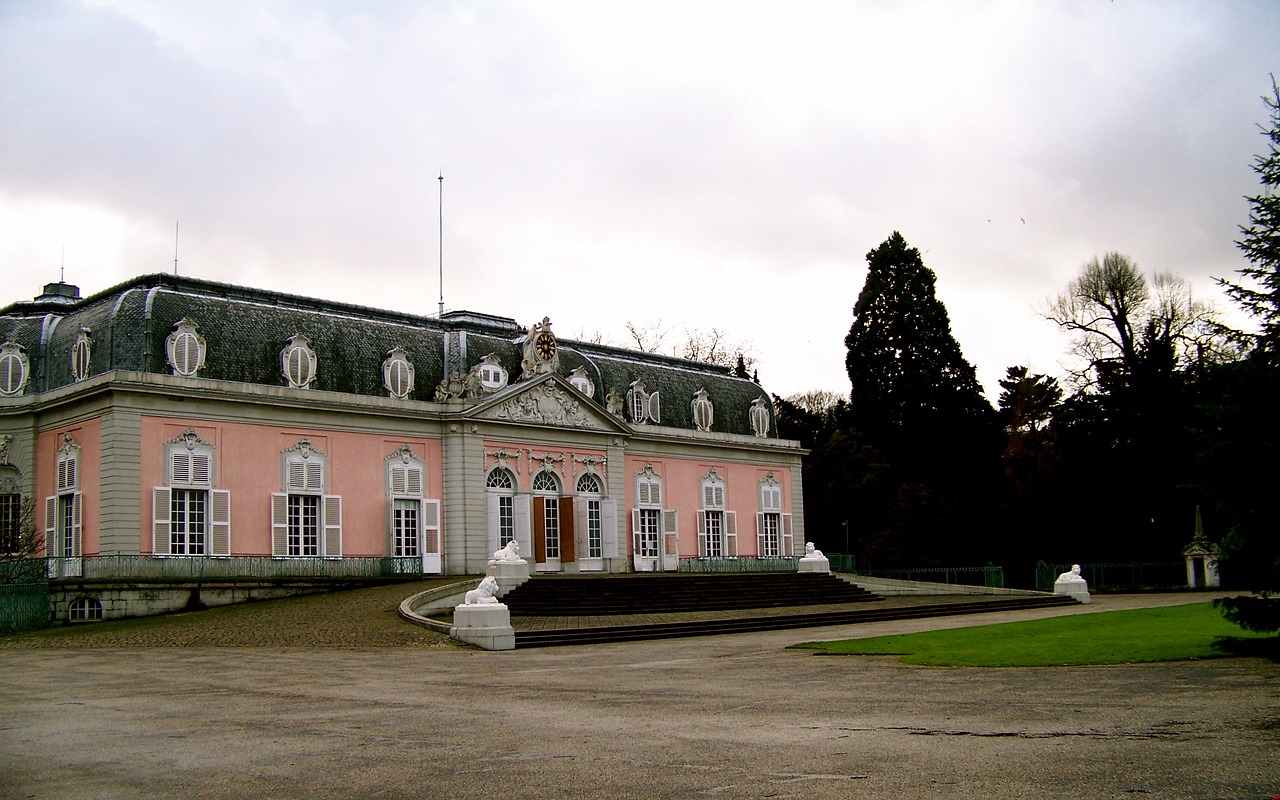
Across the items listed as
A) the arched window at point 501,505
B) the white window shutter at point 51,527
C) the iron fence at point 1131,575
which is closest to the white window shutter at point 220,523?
the white window shutter at point 51,527

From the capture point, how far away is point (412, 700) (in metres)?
14.2

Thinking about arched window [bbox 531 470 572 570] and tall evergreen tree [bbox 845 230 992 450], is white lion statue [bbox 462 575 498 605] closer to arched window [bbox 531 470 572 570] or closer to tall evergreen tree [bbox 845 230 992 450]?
arched window [bbox 531 470 572 570]

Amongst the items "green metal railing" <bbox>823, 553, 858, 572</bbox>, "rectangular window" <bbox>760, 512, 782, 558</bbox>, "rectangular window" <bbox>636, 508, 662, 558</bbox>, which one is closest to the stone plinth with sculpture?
"rectangular window" <bbox>636, 508, 662, 558</bbox>

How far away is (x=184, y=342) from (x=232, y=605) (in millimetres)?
7578

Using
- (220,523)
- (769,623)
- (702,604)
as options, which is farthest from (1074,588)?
(220,523)

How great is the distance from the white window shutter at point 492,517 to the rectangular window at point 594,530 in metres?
4.14

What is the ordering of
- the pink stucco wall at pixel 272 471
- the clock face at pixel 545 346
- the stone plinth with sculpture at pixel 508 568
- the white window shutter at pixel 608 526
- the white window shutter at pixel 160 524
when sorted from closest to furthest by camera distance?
the stone plinth with sculpture at pixel 508 568 → the white window shutter at pixel 160 524 → the pink stucco wall at pixel 272 471 → the clock face at pixel 545 346 → the white window shutter at pixel 608 526

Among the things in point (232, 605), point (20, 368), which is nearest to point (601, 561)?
point (232, 605)

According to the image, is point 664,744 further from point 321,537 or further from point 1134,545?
point 1134,545

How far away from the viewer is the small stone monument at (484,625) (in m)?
23.1

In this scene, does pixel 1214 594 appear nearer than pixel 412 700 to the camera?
No

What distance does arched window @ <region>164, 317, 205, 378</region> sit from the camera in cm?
3350

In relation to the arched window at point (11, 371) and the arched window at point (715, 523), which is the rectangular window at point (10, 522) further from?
the arched window at point (715, 523)

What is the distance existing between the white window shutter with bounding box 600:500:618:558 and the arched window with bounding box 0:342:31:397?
18995 mm
